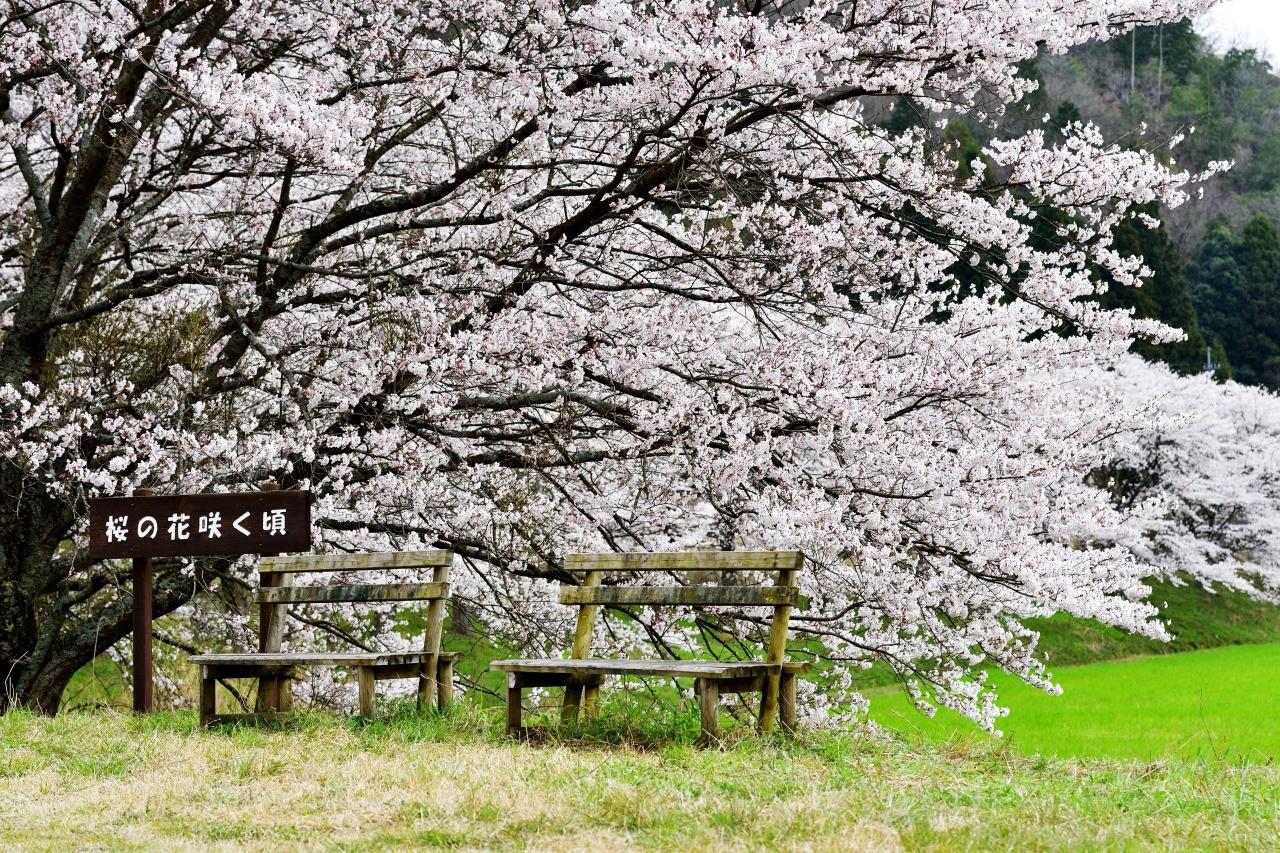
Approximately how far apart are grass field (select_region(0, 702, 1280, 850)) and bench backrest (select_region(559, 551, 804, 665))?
526 mm

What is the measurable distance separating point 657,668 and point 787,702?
2.41 feet

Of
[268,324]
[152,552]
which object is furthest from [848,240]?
[152,552]

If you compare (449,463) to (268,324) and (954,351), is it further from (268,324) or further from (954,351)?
(954,351)

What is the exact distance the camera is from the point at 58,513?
8.14 m

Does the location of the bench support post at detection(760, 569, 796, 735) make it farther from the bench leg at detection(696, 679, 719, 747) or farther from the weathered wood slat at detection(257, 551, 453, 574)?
the weathered wood slat at detection(257, 551, 453, 574)

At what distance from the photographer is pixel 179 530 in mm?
6426

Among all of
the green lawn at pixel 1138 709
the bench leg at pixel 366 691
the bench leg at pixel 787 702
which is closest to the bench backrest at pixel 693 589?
the bench leg at pixel 787 702

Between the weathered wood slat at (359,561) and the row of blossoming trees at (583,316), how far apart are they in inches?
32.4

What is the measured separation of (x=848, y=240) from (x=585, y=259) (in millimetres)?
1882

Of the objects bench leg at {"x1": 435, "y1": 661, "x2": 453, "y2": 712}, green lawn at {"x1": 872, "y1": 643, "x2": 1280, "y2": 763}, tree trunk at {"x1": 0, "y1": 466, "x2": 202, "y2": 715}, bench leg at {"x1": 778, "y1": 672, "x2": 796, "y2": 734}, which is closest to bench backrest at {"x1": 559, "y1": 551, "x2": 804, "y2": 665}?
bench leg at {"x1": 778, "y1": 672, "x2": 796, "y2": 734}

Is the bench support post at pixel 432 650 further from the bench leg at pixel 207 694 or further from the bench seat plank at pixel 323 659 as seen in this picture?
the bench leg at pixel 207 694

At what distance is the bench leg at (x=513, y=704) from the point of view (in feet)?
17.4

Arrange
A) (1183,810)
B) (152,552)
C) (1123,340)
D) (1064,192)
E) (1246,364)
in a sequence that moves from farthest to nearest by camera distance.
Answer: (1246,364)
(1123,340)
(1064,192)
(152,552)
(1183,810)

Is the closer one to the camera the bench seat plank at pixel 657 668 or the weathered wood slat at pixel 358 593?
the bench seat plank at pixel 657 668
